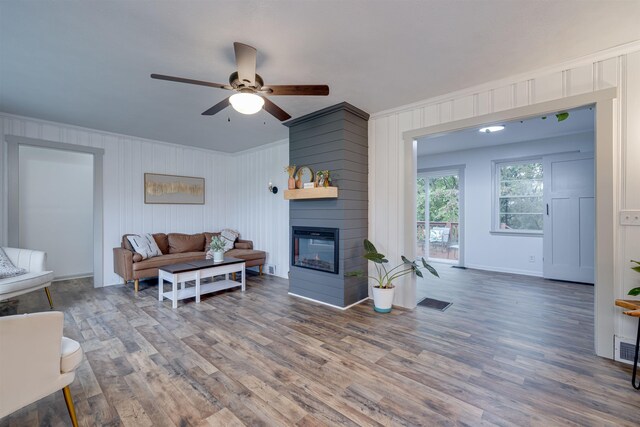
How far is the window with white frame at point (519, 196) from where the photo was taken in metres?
5.55

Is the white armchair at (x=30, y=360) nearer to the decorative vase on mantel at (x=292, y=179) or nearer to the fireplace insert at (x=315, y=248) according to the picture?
the fireplace insert at (x=315, y=248)

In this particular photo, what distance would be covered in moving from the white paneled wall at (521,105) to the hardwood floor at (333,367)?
745 mm

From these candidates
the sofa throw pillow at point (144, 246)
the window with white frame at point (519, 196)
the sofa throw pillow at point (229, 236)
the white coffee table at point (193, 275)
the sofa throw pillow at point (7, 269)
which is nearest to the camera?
the sofa throw pillow at point (7, 269)

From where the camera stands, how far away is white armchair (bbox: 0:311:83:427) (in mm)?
1295

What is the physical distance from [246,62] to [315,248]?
2.57m

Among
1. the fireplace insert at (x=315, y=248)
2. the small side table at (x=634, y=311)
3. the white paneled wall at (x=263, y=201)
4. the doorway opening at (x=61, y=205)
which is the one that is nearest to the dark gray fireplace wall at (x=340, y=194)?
the fireplace insert at (x=315, y=248)

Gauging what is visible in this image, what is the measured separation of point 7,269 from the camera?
133 inches

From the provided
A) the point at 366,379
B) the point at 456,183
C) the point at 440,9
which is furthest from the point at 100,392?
the point at 456,183

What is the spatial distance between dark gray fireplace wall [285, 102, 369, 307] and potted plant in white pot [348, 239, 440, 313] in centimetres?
25

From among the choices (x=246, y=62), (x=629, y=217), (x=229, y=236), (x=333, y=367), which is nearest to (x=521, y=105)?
(x=629, y=217)

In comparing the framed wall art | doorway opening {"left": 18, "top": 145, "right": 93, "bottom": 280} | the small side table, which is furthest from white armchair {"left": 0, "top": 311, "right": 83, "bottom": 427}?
doorway opening {"left": 18, "top": 145, "right": 93, "bottom": 280}

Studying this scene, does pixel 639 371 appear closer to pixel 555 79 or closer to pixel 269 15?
pixel 555 79

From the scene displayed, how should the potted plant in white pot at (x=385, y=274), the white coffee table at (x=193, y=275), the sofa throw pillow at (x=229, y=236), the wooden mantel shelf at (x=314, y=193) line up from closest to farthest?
1. the potted plant in white pot at (x=385, y=274)
2. the wooden mantel shelf at (x=314, y=193)
3. the white coffee table at (x=193, y=275)
4. the sofa throw pillow at (x=229, y=236)

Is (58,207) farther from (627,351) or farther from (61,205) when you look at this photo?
(627,351)
